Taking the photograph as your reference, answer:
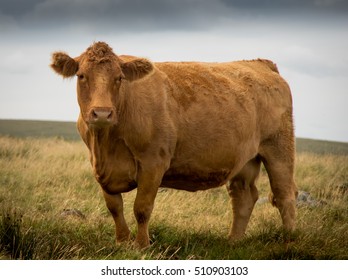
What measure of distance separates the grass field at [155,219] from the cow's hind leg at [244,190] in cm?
29

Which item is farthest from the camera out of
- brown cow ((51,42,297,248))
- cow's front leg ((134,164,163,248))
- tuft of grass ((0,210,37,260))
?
cow's front leg ((134,164,163,248))

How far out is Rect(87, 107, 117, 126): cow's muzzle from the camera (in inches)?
259

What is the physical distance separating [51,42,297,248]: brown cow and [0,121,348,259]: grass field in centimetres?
53

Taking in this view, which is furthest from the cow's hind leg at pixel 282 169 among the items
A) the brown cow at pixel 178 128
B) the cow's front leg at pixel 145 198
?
the cow's front leg at pixel 145 198

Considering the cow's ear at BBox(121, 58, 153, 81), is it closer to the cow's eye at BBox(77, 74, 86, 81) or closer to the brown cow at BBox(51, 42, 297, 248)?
the brown cow at BBox(51, 42, 297, 248)

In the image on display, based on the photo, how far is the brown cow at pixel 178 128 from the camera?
23.8ft

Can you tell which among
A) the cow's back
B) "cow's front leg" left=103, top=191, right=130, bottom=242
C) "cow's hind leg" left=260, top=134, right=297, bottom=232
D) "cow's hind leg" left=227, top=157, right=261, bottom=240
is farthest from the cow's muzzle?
"cow's hind leg" left=227, top=157, right=261, bottom=240

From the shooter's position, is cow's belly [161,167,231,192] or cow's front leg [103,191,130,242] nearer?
cow's front leg [103,191,130,242]

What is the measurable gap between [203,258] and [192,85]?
7.38ft

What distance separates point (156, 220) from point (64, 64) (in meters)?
2.70

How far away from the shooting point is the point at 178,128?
25.9 feet

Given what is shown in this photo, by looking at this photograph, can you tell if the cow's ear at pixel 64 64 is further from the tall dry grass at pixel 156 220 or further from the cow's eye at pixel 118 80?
the tall dry grass at pixel 156 220
